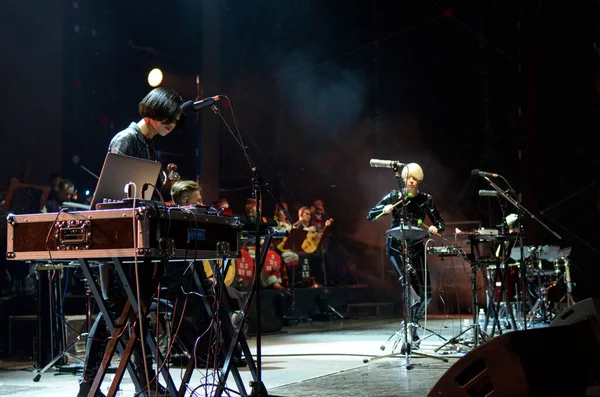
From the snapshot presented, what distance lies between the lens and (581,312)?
365 cm

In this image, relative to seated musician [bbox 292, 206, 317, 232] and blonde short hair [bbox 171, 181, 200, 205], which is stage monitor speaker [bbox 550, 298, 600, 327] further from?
seated musician [bbox 292, 206, 317, 232]

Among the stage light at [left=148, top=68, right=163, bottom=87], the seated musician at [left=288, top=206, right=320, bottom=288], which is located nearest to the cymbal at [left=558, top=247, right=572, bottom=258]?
the seated musician at [left=288, top=206, right=320, bottom=288]

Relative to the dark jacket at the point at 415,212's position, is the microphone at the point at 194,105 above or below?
above

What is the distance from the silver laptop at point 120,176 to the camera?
3424 mm

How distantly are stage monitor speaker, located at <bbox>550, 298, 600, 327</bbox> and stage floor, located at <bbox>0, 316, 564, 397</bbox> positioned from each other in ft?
3.56

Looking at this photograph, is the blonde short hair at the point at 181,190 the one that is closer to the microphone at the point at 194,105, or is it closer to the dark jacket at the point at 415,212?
the microphone at the point at 194,105

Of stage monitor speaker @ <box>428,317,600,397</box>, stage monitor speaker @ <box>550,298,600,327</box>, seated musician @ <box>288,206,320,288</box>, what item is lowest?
stage monitor speaker @ <box>428,317,600,397</box>

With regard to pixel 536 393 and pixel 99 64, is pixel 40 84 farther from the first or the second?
pixel 536 393

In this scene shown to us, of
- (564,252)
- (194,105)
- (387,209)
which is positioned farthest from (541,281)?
(194,105)

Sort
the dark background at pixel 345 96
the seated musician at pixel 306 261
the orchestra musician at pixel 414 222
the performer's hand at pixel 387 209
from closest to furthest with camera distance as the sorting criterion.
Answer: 1. the performer's hand at pixel 387 209
2. the orchestra musician at pixel 414 222
3. the dark background at pixel 345 96
4. the seated musician at pixel 306 261

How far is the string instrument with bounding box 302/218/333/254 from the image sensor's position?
12.7 meters

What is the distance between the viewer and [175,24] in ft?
37.2

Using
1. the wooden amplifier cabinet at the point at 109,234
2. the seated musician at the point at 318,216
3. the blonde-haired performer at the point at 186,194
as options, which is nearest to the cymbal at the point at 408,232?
the blonde-haired performer at the point at 186,194

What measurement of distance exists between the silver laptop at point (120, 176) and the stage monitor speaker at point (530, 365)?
5.87ft
